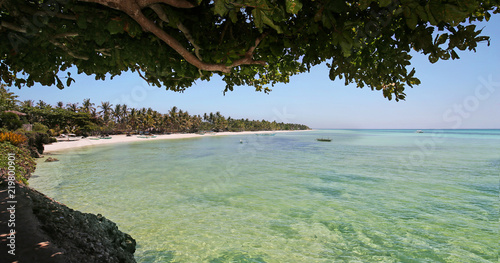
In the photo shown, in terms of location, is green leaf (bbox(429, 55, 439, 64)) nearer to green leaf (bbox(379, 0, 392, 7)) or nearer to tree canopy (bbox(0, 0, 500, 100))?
tree canopy (bbox(0, 0, 500, 100))

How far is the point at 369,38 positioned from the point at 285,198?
10.9 m

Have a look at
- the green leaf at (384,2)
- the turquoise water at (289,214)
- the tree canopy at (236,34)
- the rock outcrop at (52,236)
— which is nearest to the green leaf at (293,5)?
the tree canopy at (236,34)

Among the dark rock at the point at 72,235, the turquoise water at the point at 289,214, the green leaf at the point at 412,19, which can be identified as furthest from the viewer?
the turquoise water at the point at 289,214

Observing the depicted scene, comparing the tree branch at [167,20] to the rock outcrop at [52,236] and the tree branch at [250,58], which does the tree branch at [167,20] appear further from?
the rock outcrop at [52,236]

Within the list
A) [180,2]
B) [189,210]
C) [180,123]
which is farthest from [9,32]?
[180,123]

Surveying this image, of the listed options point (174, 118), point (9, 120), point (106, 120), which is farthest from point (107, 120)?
point (9, 120)

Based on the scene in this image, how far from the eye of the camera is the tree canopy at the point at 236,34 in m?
2.34

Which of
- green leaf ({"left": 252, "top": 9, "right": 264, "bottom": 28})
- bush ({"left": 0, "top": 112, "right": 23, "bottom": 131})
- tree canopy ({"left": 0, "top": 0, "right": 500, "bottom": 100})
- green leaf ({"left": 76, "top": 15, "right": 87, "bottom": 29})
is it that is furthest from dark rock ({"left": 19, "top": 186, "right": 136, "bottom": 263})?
bush ({"left": 0, "top": 112, "right": 23, "bottom": 131})

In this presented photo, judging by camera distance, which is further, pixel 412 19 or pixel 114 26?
pixel 114 26

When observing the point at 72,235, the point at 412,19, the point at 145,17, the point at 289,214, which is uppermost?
the point at 145,17

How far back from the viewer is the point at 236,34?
3.87 metres

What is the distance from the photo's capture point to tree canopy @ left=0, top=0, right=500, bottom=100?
234 centimetres

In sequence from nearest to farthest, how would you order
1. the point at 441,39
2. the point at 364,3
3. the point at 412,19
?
the point at 364,3 → the point at 412,19 → the point at 441,39

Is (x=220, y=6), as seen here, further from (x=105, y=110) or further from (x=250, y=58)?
(x=105, y=110)
